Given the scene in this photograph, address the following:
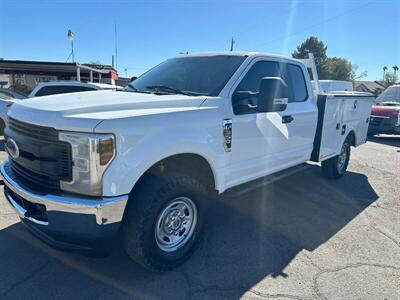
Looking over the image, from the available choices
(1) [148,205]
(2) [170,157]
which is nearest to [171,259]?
(1) [148,205]

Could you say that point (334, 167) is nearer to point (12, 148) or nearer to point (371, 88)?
point (12, 148)

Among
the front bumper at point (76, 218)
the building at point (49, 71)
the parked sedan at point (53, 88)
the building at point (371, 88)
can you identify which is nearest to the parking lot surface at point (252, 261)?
the front bumper at point (76, 218)

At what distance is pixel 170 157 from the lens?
2852 mm

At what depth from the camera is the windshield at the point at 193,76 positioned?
348 centimetres

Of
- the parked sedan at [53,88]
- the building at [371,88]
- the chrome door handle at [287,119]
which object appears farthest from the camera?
the building at [371,88]

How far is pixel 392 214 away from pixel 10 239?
4.97 meters

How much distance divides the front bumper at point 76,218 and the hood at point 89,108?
0.53 m

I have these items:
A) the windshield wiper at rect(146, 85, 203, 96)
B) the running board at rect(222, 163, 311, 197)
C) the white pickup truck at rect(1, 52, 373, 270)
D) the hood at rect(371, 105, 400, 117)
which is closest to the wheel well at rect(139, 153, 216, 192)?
the white pickup truck at rect(1, 52, 373, 270)

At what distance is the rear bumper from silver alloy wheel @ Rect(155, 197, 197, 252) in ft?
38.1

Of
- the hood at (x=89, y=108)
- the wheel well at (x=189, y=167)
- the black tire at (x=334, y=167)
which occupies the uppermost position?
the hood at (x=89, y=108)

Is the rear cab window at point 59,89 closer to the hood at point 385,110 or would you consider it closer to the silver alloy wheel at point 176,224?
the silver alloy wheel at point 176,224

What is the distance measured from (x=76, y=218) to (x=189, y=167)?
1.18 metres

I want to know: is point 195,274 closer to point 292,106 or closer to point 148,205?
point 148,205

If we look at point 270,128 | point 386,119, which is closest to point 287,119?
point 270,128
